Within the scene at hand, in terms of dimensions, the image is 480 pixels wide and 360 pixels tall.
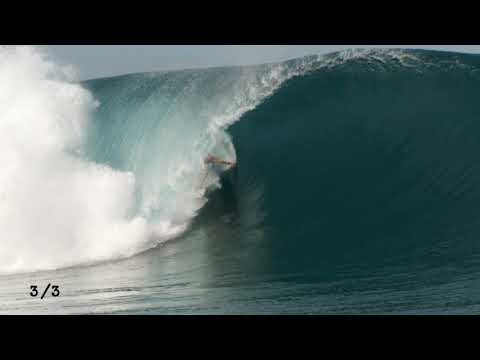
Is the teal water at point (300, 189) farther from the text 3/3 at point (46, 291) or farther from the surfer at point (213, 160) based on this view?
the surfer at point (213, 160)

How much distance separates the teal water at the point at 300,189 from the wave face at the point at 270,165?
0.16 ft

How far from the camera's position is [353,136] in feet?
52.0

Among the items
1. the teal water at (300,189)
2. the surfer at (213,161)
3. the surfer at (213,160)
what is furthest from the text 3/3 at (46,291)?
the surfer at (213,160)

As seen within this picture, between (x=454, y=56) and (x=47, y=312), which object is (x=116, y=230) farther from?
(x=454, y=56)

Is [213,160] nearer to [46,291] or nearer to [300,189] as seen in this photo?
[300,189]

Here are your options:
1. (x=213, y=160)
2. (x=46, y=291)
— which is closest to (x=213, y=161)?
(x=213, y=160)

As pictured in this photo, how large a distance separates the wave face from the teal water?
0.05 meters

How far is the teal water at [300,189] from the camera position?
31.3 feet

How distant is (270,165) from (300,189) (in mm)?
1413

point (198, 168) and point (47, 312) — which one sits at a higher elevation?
point (198, 168)

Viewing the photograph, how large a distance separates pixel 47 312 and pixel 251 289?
3.10 m

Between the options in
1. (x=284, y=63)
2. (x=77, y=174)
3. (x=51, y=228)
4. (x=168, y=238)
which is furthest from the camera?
(x=284, y=63)

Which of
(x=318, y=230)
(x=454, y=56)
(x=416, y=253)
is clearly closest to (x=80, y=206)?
(x=318, y=230)

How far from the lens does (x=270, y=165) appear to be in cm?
1555
